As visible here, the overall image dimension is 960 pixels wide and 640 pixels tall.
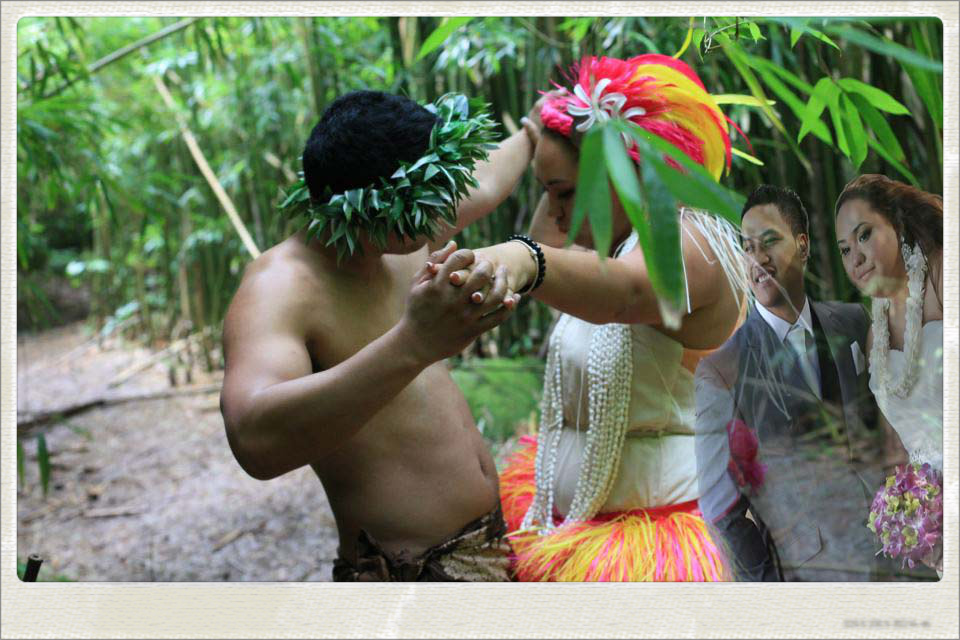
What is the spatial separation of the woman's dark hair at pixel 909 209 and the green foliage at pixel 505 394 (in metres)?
1.30

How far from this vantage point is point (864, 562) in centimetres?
96

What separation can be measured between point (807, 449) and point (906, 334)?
0.56 ft

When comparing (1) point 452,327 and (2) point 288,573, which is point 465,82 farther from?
(2) point 288,573

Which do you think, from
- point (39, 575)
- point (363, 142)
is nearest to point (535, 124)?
point (363, 142)

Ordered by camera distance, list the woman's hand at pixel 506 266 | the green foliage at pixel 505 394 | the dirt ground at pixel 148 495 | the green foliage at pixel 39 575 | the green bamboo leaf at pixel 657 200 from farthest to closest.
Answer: the dirt ground at pixel 148 495 → the green foliage at pixel 505 394 → the green foliage at pixel 39 575 → the woman's hand at pixel 506 266 → the green bamboo leaf at pixel 657 200

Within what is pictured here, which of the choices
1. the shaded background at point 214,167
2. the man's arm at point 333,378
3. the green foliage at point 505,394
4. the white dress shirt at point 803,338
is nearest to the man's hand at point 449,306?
the man's arm at point 333,378

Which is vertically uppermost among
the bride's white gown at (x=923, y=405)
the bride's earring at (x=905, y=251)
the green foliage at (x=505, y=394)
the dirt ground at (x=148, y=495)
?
the bride's earring at (x=905, y=251)

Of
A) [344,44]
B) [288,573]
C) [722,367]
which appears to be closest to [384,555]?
[722,367]

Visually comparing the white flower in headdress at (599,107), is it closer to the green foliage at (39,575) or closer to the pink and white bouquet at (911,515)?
the pink and white bouquet at (911,515)

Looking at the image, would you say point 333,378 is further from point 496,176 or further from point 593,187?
point 496,176

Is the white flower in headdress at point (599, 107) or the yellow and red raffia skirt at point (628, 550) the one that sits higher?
the white flower in headdress at point (599, 107)

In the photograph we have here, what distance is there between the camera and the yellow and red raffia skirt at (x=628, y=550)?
1024 millimetres

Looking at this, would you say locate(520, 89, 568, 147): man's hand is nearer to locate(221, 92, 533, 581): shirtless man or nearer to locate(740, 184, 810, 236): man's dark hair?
locate(221, 92, 533, 581): shirtless man

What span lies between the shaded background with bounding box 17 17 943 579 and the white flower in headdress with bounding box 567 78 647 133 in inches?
4.2
